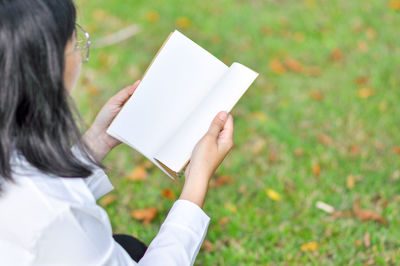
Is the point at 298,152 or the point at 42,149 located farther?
the point at 298,152

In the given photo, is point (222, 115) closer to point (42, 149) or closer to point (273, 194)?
point (42, 149)

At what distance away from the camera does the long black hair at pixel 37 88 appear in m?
0.99

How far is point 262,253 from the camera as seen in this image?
2184mm

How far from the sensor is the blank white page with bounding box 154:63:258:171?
1454mm

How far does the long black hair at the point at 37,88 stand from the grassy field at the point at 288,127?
1243 millimetres

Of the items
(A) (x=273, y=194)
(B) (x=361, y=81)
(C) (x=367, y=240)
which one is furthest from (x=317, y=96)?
(C) (x=367, y=240)

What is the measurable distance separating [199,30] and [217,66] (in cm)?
242

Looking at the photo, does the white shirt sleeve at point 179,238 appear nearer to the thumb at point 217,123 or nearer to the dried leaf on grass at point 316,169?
the thumb at point 217,123

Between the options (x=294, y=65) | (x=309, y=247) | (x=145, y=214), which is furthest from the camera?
(x=294, y=65)

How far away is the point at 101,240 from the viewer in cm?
115

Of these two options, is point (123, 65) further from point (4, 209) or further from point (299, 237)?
point (4, 209)

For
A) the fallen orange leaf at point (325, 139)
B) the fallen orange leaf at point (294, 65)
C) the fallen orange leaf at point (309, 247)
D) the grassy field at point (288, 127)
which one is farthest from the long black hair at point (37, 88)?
the fallen orange leaf at point (294, 65)

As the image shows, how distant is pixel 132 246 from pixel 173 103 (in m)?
0.53

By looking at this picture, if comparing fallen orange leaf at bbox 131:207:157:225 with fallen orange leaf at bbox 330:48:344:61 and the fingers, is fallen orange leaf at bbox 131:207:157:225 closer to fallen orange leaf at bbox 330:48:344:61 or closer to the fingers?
the fingers
